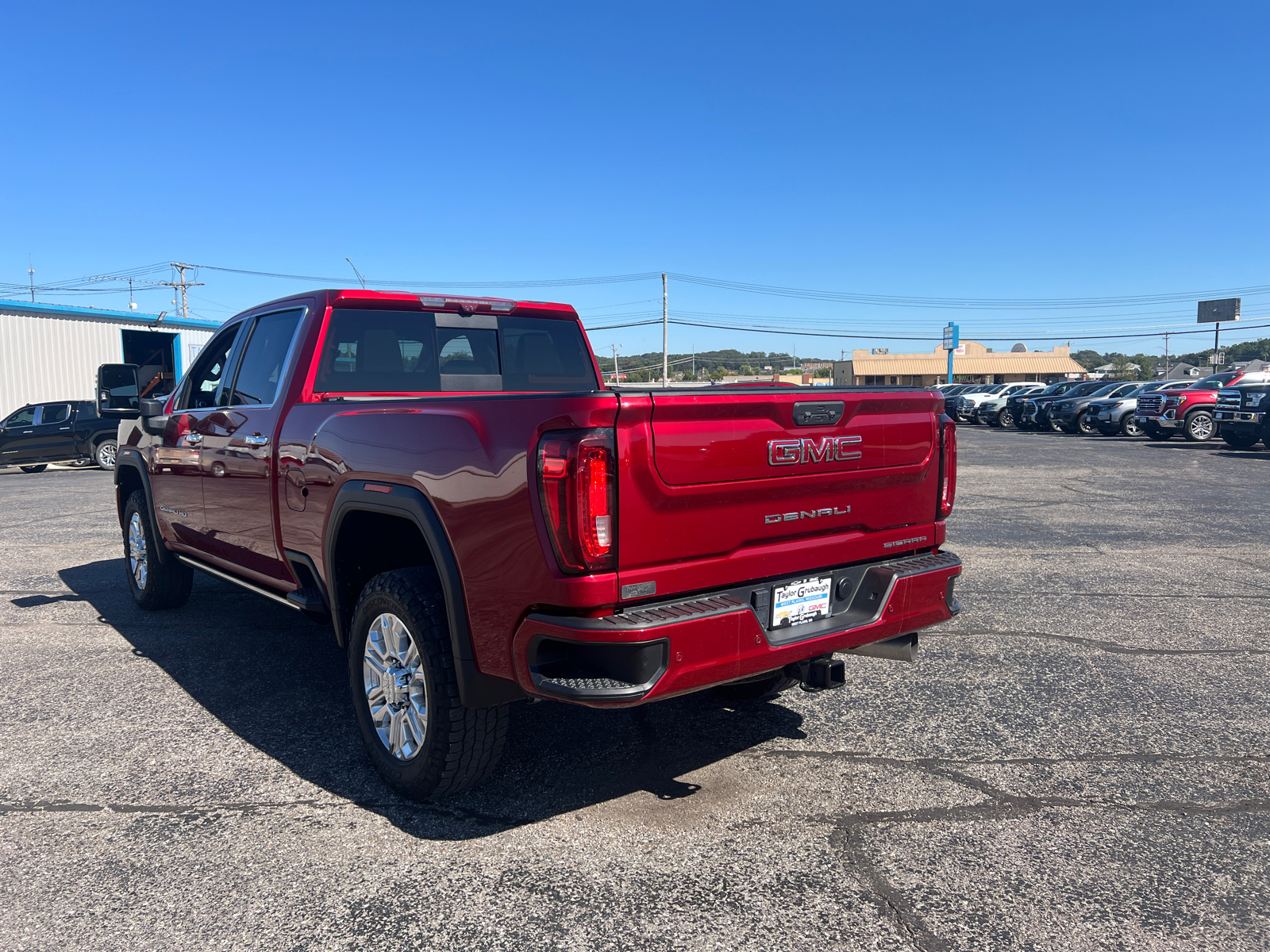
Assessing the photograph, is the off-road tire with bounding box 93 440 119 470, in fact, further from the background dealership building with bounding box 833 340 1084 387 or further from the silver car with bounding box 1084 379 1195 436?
the background dealership building with bounding box 833 340 1084 387

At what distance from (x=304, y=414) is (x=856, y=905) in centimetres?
303

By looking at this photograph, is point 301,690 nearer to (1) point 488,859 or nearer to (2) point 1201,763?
(1) point 488,859

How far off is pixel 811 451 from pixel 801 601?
55cm

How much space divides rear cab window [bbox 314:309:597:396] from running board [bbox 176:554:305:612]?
1.04m

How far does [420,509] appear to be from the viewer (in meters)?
3.26

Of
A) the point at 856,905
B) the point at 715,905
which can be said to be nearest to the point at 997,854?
the point at 856,905

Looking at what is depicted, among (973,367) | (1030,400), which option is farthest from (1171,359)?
(1030,400)

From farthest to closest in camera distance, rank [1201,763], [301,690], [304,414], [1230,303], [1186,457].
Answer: [1230,303], [1186,457], [301,690], [304,414], [1201,763]

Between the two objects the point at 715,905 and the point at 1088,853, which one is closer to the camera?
the point at 715,905

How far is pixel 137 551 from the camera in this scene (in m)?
6.63

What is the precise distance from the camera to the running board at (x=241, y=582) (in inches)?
176

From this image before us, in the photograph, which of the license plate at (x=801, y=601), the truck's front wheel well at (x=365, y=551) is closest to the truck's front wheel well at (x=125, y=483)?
the truck's front wheel well at (x=365, y=551)

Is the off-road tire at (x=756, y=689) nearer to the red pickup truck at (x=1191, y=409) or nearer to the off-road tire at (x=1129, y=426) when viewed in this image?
the red pickup truck at (x=1191, y=409)

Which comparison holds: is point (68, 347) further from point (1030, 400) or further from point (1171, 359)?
point (1171, 359)
